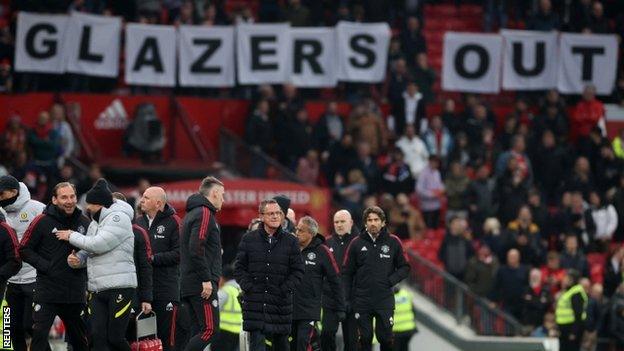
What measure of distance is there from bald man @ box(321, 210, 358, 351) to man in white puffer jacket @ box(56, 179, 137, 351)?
10.4 feet

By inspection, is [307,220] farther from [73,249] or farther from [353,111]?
[353,111]

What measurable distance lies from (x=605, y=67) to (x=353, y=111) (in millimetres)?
5281

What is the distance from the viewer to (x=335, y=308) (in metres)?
18.5

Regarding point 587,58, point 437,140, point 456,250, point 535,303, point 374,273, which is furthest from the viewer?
point 587,58

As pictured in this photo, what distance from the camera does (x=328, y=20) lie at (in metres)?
32.5

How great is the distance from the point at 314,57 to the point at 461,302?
6.04m

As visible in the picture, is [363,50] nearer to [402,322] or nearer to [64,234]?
[402,322]

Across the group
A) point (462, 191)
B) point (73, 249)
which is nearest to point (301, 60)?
point (462, 191)

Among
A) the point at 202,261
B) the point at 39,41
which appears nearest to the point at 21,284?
the point at 202,261

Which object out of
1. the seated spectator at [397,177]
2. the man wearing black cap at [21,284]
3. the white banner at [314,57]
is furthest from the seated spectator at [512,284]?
the man wearing black cap at [21,284]

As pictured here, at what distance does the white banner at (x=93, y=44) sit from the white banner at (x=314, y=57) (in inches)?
129

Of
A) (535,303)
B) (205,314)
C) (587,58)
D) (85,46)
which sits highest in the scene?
(85,46)

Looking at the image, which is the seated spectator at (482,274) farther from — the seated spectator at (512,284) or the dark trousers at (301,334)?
the dark trousers at (301,334)

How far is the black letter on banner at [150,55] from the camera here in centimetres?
3005
